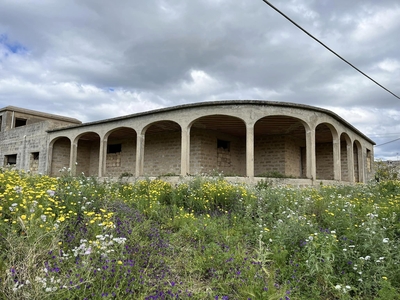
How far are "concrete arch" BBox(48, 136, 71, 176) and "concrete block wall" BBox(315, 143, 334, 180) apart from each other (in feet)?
49.9

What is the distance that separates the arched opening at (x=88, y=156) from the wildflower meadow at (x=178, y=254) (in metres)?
15.0

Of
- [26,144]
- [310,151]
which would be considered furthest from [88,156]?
[310,151]

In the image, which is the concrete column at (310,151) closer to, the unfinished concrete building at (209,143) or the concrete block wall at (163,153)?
the unfinished concrete building at (209,143)

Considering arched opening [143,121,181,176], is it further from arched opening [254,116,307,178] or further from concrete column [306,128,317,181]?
concrete column [306,128,317,181]

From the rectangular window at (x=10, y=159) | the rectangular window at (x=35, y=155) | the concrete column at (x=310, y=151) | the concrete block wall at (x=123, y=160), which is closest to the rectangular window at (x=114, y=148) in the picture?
the concrete block wall at (x=123, y=160)

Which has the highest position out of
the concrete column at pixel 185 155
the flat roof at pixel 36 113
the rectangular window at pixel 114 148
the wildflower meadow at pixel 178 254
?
the flat roof at pixel 36 113

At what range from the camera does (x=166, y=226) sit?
4.94 meters

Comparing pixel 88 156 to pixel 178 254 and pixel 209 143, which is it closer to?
pixel 209 143

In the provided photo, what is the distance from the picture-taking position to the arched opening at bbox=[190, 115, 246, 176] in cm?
1430

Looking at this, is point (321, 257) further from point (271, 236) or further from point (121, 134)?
point (121, 134)

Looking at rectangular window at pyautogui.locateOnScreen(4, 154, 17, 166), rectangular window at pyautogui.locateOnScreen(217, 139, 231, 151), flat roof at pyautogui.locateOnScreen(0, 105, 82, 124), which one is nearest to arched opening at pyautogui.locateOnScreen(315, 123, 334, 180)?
rectangular window at pyautogui.locateOnScreen(217, 139, 231, 151)

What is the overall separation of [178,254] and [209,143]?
Answer: 11.5m

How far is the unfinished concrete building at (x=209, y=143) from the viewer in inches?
476

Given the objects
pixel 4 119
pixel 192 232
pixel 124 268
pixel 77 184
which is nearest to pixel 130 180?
pixel 77 184
